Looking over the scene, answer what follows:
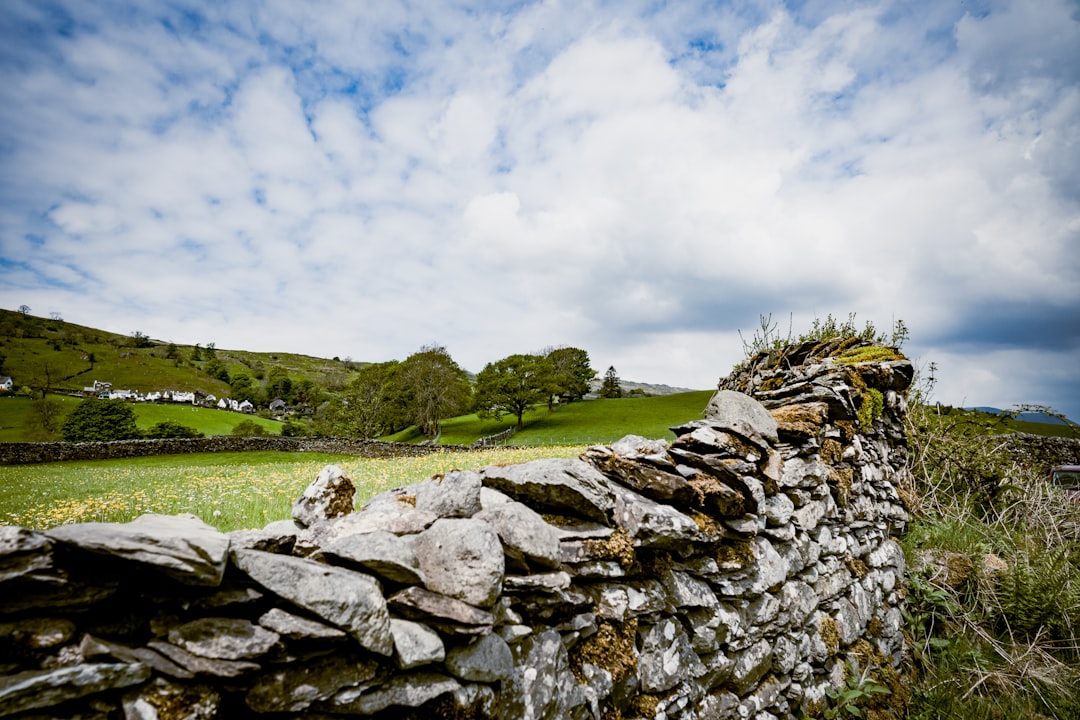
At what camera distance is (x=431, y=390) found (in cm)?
5441

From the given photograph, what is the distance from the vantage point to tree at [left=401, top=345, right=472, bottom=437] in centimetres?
5459

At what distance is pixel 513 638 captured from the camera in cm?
266

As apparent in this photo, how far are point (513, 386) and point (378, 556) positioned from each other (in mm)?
50342

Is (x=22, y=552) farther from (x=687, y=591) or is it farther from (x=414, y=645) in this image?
(x=687, y=591)

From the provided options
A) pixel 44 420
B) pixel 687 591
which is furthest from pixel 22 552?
pixel 44 420

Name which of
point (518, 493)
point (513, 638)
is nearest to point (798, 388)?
point (518, 493)

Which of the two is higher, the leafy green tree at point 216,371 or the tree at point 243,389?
the leafy green tree at point 216,371

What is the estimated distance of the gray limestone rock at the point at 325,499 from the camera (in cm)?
302

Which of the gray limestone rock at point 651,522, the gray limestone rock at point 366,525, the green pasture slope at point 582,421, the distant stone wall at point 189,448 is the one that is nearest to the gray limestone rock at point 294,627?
the gray limestone rock at point 366,525

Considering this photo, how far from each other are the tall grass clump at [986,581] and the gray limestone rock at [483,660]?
19.5 feet

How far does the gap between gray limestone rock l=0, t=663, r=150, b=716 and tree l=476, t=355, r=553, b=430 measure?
167 ft

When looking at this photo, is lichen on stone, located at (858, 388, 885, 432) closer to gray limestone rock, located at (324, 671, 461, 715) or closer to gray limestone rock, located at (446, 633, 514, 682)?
gray limestone rock, located at (446, 633, 514, 682)

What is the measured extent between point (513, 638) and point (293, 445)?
123ft

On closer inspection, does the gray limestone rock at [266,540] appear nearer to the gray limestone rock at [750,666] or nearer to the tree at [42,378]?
the gray limestone rock at [750,666]
